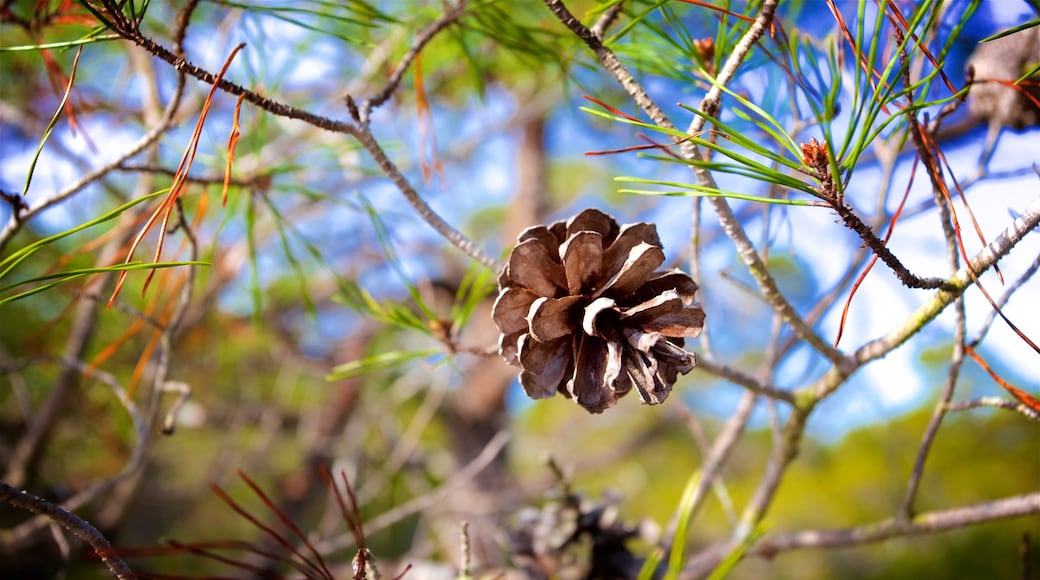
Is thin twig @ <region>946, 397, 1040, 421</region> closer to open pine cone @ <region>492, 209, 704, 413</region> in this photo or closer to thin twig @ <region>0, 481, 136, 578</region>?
open pine cone @ <region>492, 209, 704, 413</region>

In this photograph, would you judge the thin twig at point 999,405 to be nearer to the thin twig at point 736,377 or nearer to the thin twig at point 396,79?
the thin twig at point 736,377

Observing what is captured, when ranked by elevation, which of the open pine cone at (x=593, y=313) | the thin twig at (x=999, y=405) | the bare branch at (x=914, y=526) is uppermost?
the open pine cone at (x=593, y=313)

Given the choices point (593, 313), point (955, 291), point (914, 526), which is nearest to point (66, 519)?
point (593, 313)

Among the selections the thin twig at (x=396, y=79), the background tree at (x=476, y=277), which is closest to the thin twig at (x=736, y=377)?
the background tree at (x=476, y=277)

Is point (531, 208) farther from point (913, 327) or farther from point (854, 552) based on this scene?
point (913, 327)

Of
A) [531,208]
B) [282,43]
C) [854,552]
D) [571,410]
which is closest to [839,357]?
[282,43]

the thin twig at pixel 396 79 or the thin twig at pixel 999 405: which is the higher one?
the thin twig at pixel 396 79
